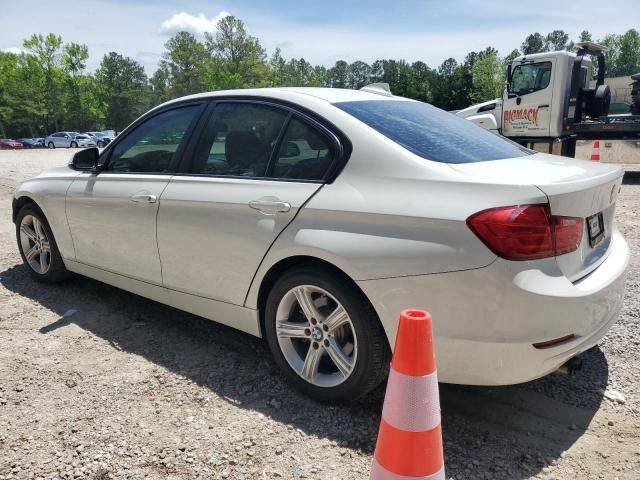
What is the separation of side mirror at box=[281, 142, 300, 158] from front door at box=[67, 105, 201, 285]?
2.95 feet

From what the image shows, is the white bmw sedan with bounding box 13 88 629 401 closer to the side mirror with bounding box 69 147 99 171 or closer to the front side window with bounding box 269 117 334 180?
the front side window with bounding box 269 117 334 180

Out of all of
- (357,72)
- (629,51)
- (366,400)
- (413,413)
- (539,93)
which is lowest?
(366,400)

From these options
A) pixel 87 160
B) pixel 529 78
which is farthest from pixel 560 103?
pixel 87 160

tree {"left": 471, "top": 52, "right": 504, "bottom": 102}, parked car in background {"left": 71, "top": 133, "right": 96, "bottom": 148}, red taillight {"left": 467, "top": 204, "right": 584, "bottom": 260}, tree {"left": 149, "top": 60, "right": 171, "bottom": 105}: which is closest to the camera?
red taillight {"left": 467, "top": 204, "right": 584, "bottom": 260}

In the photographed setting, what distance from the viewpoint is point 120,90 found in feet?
249

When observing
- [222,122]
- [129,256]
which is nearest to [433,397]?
[222,122]

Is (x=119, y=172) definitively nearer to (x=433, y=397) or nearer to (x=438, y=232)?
(x=438, y=232)

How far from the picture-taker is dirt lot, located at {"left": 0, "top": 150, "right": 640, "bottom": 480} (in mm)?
2303

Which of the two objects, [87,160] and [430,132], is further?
[87,160]

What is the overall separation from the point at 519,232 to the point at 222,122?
78.8 inches

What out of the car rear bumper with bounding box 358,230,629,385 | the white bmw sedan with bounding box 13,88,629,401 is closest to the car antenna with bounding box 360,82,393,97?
the white bmw sedan with bounding box 13,88,629,401

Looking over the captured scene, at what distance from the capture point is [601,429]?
2.53 meters

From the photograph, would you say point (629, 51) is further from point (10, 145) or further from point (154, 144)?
point (154, 144)

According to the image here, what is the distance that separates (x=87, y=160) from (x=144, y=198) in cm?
100
